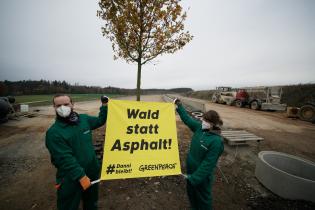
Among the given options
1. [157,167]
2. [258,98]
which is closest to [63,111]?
[157,167]

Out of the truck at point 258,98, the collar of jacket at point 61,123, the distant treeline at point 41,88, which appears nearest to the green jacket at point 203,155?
the collar of jacket at point 61,123

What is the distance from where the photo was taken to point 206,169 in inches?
86.7

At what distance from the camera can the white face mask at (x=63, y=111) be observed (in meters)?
2.11

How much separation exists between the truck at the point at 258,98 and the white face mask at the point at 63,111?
67.7 feet

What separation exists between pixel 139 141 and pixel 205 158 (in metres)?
1.03

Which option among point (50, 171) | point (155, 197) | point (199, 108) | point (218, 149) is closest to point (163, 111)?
point (218, 149)

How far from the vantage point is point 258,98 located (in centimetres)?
1967

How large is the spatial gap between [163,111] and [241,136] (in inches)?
205

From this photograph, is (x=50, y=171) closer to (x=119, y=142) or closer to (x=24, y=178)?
(x=24, y=178)

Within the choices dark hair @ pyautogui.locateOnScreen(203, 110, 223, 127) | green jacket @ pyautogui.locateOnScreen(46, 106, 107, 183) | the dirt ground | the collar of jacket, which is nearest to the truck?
the dirt ground

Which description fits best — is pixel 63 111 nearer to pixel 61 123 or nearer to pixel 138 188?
pixel 61 123

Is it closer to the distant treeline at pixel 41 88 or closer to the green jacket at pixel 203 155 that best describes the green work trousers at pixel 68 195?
the green jacket at pixel 203 155

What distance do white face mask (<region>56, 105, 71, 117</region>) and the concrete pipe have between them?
14.5 feet

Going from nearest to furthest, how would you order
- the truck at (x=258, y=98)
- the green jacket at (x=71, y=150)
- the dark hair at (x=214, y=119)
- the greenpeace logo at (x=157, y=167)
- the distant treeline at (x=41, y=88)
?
1. the green jacket at (x=71, y=150)
2. the dark hair at (x=214, y=119)
3. the greenpeace logo at (x=157, y=167)
4. the truck at (x=258, y=98)
5. the distant treeline at (x=41, y=88)
